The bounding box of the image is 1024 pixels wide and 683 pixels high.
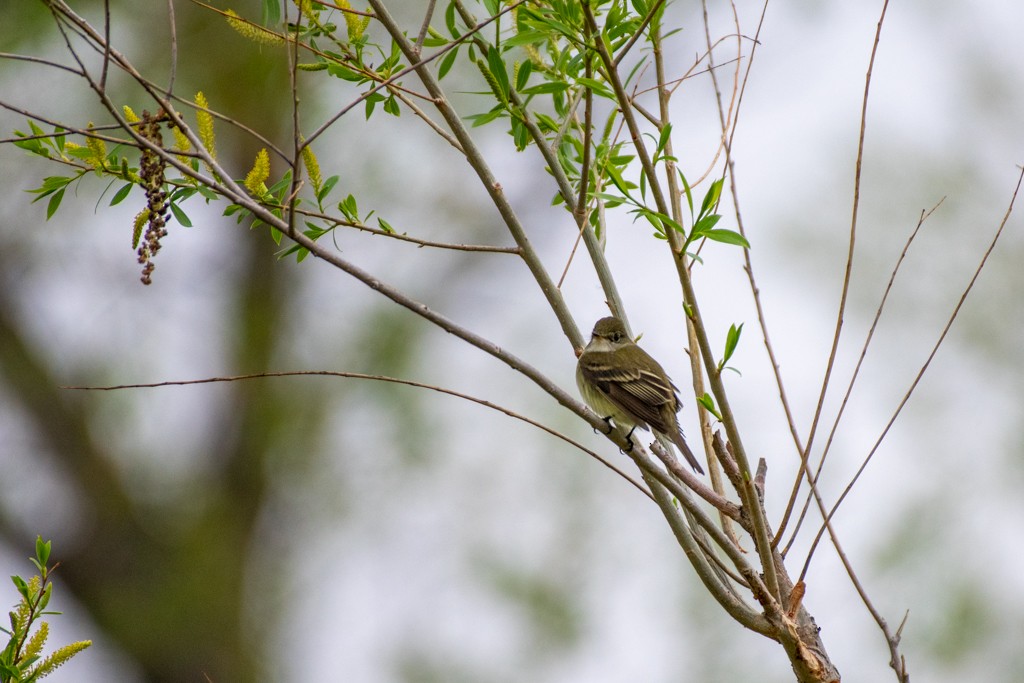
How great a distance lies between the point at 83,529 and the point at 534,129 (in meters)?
8.81

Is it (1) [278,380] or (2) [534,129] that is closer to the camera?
(2) [534,129]

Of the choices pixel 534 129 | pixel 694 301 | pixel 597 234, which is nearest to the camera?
pixel 694 301

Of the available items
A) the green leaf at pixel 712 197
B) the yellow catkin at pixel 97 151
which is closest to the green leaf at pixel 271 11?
the yellow catkin at pixel 97 151

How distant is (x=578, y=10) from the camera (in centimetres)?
294

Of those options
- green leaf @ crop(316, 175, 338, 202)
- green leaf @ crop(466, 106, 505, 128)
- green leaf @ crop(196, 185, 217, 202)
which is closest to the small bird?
green leaf @ crop(466, 106, 505, 128)

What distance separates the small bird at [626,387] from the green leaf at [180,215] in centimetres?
217

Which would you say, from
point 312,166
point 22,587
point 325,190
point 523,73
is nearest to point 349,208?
point 325,190

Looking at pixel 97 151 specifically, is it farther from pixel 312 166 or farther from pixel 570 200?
pixel 570 200

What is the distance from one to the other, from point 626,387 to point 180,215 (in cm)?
271

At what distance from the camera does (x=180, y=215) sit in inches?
121

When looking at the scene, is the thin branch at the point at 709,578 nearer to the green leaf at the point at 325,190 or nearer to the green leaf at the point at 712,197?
the green leaf at the point at 712,197

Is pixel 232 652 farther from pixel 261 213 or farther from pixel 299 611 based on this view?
pixel 261 213

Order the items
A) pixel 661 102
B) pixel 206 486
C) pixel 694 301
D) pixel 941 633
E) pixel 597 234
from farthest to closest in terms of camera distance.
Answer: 1. pixel 206 486
2. pixel 941 633
3. pixel 597 234
4. pixel 661 102
5. pixel 694 301

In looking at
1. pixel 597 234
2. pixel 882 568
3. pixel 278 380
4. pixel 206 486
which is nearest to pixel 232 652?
pixel 206 486
